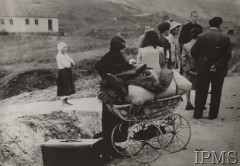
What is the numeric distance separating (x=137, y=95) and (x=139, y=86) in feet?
0.33

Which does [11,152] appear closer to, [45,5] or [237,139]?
[45,5]

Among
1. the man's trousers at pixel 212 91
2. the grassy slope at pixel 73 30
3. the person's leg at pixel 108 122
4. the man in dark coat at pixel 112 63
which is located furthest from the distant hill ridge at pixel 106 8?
the person's leg at pixel 108 122

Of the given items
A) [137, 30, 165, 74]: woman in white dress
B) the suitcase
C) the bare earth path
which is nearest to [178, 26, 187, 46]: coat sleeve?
the bare earth path

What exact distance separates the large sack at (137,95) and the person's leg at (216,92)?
1258 millimetres

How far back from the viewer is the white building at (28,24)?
4254 mm

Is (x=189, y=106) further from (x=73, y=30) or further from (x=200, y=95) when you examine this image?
(x=73, y=30)

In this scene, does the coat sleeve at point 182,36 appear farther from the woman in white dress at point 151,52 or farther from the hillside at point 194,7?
the woman in white dress at point 151,52

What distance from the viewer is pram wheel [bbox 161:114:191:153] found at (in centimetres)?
415

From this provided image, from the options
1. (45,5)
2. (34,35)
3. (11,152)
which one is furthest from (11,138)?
(45,5)

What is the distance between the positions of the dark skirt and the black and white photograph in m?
0.01

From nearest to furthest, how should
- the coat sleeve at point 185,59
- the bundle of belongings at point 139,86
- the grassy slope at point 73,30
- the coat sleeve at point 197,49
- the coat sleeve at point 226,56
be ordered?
the bundle of belongings at point 139,86, the grassy slope at point 73,30, the coat sleeve at point 226,56, the coat sleeve at point 197,49, the coat sleeve at point 185,59

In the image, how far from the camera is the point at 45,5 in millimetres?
4605

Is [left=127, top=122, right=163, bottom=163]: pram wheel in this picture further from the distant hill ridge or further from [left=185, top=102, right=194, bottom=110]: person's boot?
the distant hill ridge

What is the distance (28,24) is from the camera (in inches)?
186
